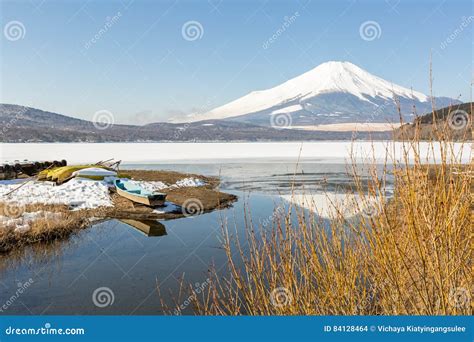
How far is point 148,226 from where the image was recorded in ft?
37.9

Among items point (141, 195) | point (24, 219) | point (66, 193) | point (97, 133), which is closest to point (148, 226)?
point (141, 195)

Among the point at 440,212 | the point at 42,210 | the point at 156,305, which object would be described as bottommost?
the point at 156,305

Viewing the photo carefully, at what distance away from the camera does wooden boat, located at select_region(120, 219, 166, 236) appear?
10.9 m

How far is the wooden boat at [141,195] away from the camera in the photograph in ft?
42.5

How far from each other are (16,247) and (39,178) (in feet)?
31.8

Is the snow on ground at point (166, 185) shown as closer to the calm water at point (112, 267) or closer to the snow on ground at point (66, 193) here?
the snow on ground at point (66, 193)

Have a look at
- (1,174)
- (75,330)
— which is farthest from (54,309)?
(1,174)

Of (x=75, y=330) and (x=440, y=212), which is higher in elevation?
(x=440, y=212)

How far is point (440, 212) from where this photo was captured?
2.47 m

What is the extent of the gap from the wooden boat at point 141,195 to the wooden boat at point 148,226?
1052mm

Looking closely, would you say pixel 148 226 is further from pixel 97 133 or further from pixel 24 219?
pixel 97 133

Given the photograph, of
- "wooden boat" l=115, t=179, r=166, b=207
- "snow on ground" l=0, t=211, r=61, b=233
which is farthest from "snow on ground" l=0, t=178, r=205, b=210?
"snow on ground" l=0, t=211, r=61, b=233

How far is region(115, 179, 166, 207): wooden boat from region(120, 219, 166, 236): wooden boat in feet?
3.45

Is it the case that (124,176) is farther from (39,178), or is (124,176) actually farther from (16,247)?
(16,247)
